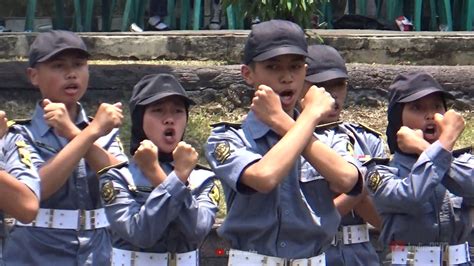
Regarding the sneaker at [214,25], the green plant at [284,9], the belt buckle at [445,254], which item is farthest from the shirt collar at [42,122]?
the sneaker at [214,25]

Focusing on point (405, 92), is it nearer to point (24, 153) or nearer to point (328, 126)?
point (328, 126)

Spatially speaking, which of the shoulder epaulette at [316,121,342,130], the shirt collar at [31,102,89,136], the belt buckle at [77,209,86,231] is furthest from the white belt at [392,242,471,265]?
the shirt collar at [31,102,89,136]

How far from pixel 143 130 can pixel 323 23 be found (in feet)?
23.0

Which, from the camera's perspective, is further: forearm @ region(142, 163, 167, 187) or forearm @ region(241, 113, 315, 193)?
forearm @ region(142, 163, 167, 187)

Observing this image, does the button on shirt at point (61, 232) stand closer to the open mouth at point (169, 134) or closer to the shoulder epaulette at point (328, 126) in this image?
the open mouth at point (169, 134)

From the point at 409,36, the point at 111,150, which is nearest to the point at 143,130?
the point at 111,150

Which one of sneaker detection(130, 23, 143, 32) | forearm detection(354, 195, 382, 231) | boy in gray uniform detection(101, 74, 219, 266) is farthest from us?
sneaker detection(130, 23, 143, 32)

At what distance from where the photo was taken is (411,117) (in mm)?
5035

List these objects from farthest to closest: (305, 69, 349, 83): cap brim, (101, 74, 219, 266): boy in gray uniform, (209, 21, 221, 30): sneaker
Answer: (209, 21, 221, 30): sneaker < (305, 69, 349, 83): cap brim < (101, 74, 219, 266): boy in gray uniform

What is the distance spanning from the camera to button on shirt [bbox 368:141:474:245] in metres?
4.74

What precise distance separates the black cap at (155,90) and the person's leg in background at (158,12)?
278 inches

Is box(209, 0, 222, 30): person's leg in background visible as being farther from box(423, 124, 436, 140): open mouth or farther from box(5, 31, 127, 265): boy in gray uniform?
box(423, 124, 436, 140): open mouth

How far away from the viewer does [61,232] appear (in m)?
4.86

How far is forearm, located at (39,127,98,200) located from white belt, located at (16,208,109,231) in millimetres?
168
